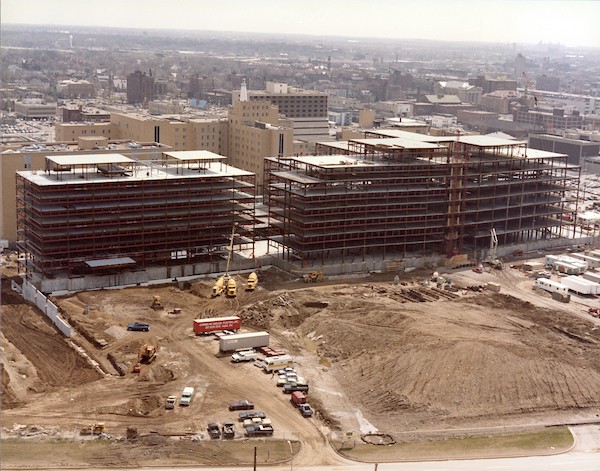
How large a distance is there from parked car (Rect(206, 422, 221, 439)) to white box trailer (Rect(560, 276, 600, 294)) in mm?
25235

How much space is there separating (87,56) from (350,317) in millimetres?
162892

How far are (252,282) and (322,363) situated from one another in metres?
10.7

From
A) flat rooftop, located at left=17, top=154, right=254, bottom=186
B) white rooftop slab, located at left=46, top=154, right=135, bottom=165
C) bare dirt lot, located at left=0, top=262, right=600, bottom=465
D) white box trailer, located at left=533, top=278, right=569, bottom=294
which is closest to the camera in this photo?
bare dirt lot, located at left=0, top=262, right=600, bottom=465

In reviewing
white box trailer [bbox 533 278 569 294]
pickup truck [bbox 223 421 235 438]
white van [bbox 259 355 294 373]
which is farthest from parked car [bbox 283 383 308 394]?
white box trailer [bbox 533 278 569 294]

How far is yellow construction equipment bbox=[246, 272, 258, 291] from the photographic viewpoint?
45188 millimetres

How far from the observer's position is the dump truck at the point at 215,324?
38312 mm

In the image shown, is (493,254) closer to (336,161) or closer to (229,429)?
(336,161)

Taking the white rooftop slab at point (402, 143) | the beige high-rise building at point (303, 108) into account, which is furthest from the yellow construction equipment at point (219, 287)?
the beige high-rise building at point (303, 108)

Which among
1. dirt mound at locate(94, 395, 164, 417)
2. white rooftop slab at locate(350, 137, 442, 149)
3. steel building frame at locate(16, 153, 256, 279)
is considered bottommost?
dirt mound at locate(94, 395, 164, 417)

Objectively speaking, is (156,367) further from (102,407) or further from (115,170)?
(115,170)

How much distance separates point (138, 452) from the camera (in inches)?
1052

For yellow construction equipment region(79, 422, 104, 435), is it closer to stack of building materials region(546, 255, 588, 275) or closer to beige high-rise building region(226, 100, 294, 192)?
stack of building materials region(546, 255, 588, 275)

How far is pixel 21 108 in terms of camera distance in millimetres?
116938

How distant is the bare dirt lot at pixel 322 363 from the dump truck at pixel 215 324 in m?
0.62
